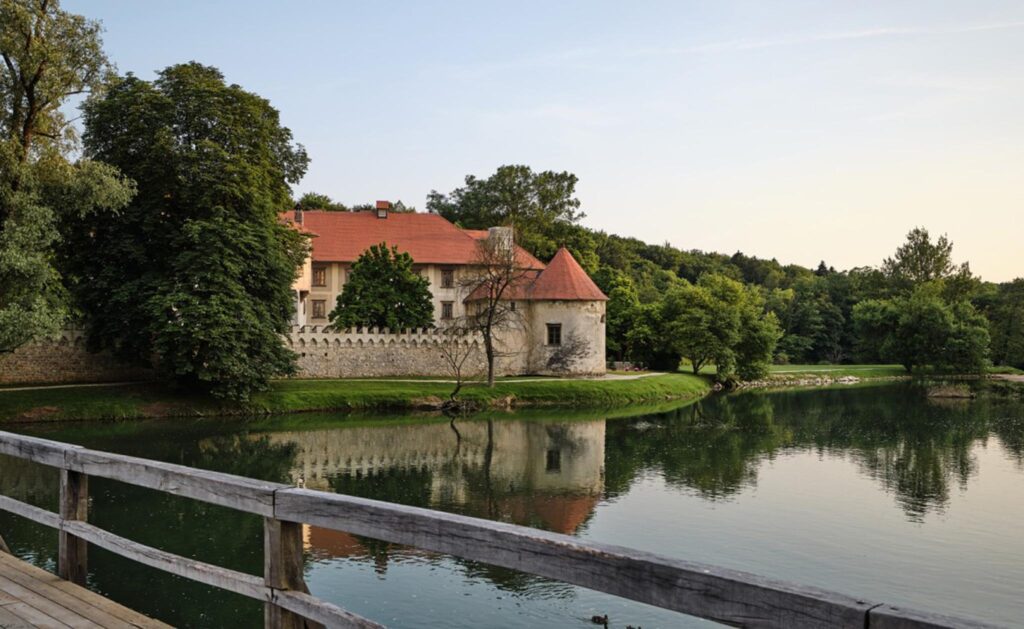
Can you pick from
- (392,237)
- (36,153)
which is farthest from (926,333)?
(36,153)

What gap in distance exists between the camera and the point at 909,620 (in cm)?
252

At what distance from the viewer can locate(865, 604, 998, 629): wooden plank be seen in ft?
8.00

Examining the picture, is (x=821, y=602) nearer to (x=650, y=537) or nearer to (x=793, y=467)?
(x=650, y=537)

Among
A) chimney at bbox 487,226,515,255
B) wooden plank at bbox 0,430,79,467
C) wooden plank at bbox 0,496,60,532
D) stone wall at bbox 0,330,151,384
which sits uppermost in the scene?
chimney at bbox 487,226,515,255

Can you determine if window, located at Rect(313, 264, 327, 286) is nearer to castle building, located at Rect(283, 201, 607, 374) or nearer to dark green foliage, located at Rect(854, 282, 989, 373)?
castle building, located at Rect(283, 201, 607, 374)

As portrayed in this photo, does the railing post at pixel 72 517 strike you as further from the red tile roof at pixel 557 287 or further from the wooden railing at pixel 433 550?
the red tile roof at pixel 557 287

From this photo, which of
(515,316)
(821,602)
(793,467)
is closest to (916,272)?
(515,316)

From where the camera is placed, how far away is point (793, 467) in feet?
72.4

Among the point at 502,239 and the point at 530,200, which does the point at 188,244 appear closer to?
the point at 502,239

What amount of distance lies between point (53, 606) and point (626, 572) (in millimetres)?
3844

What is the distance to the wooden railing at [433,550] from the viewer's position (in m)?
2.79

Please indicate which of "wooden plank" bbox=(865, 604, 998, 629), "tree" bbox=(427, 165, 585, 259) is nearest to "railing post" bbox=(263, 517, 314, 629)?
"wooden plank" bbox=(865, 604, 998, 629)

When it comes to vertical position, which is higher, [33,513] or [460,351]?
[33,513]

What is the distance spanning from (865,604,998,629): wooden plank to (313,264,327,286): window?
4896 cm
